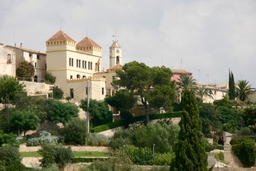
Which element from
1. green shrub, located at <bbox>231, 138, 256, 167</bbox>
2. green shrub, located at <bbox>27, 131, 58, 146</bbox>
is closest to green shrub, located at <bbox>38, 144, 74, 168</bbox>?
green shrub, located at <bbox>27, 131, 58, 146</bbox>

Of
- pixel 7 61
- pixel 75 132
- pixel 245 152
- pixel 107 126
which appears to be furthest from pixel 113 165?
pixel 7 61

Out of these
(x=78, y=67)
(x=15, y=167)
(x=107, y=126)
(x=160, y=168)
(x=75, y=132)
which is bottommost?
(x=160, y=168)

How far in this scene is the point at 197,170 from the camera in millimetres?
41062

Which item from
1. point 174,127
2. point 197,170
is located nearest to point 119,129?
point 174,127

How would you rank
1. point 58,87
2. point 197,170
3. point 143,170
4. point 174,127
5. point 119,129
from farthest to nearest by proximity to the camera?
point 58,87, point 119,129, point 174,127, point 143,170, point 197,170

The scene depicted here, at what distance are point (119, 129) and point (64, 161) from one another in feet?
59.3

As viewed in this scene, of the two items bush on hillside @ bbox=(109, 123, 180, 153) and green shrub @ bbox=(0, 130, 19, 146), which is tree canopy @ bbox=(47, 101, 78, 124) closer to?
bush on hillside @ bbox=(109, 123, 180, 153)

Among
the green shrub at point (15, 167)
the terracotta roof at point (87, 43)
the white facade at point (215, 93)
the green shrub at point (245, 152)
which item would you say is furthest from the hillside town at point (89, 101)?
the green shrub at point (245, 152)

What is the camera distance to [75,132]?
210 ft

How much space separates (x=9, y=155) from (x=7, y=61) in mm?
23197

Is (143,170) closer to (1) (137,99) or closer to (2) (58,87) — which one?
(1) (137,99)

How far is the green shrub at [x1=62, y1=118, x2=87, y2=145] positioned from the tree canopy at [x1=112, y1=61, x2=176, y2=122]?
9.14 m

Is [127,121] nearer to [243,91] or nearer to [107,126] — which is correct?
[107,126]

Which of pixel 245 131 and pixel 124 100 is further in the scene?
pixel 124 100
